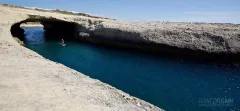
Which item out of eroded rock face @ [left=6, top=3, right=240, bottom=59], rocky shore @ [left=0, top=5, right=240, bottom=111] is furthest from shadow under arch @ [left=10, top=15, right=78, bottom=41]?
eroded rock face @ [left=6, top=3, right=240, bottom=59]

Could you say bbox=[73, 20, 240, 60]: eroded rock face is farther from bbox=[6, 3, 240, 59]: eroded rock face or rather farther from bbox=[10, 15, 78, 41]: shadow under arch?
bbox=[10, 15, 78, 41]: shadow under arch

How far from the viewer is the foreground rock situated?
11.9 m

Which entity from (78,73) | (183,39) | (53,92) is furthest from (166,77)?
(53,92)

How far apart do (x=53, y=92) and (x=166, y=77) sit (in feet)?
43.1

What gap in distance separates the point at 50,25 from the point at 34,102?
58.9 meters

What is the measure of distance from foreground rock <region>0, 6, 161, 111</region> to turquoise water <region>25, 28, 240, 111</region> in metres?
4.12

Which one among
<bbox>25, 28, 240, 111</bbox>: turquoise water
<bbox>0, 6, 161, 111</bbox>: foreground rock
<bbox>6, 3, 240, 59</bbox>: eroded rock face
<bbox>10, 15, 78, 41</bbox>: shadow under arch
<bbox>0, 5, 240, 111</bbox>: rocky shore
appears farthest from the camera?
<bbox>10, 15, 78, 41</bbox>: shadow under arch

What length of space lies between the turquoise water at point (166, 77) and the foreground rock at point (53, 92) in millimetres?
4116

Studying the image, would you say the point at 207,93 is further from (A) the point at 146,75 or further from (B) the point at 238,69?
(B) the point at 238,69

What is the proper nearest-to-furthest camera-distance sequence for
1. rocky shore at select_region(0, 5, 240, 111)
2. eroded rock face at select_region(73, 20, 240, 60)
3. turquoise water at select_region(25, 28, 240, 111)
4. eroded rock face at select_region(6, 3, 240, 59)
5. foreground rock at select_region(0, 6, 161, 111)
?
foreground rock at select_region(0, 6, 161, 111) → rocky shore at select_region(0, 5, 240, 111) → turquoise water at select_region(25, 28, 240, 111) → eroded rock face at select_region(73, 20, 240, 60) → eroded rock face at select_region(6, 3, 240, 59)

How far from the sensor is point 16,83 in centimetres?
1449

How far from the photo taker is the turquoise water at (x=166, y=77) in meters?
18.1

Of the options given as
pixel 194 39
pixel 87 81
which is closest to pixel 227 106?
pixel 87 81

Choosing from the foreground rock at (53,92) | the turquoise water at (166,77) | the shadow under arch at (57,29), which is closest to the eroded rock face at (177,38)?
the turquoise water at (166,77)
